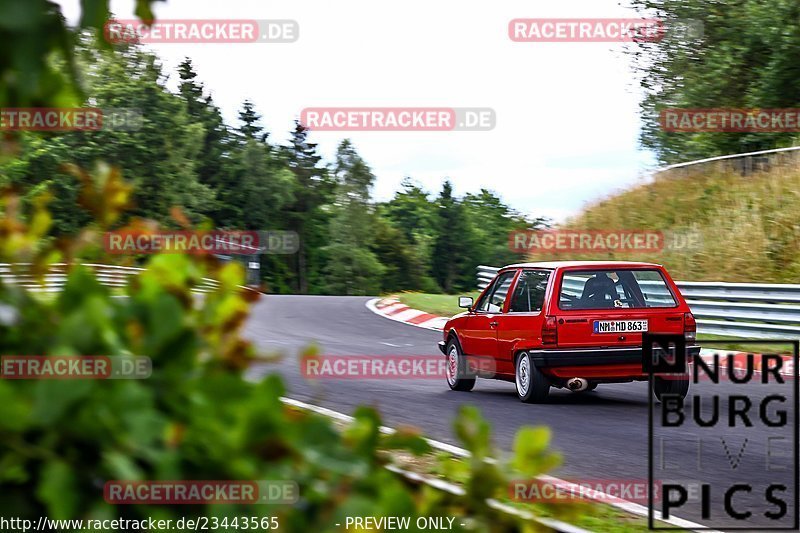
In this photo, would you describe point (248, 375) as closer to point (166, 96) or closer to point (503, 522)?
point (503, 522)

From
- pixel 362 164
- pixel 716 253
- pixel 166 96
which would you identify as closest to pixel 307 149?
pixel 362 164

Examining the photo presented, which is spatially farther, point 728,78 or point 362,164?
point 362,164

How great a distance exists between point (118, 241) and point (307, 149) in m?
101

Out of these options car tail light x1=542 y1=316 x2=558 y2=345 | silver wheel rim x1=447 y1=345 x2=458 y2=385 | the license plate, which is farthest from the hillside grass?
car tail light x1=542 y1=316 x2=558 y2=345

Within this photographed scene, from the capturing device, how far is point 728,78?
32.2m

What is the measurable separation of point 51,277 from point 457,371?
1194cm

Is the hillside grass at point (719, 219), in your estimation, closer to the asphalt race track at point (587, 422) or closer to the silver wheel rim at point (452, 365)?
the asphalt race track at point (587, 422)

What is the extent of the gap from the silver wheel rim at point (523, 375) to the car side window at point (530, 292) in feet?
1.85

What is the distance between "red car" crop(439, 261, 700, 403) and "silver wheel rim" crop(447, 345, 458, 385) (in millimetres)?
976

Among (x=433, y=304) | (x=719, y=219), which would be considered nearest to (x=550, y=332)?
(x=719, y=219)

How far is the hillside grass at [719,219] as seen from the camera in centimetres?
2370

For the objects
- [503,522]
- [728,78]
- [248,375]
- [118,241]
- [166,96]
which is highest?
[166,96]

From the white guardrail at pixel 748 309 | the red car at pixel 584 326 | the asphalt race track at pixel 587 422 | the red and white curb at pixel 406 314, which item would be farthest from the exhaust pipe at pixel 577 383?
the red and white curb at pixel 406 314

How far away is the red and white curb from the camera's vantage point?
24.8 metres
